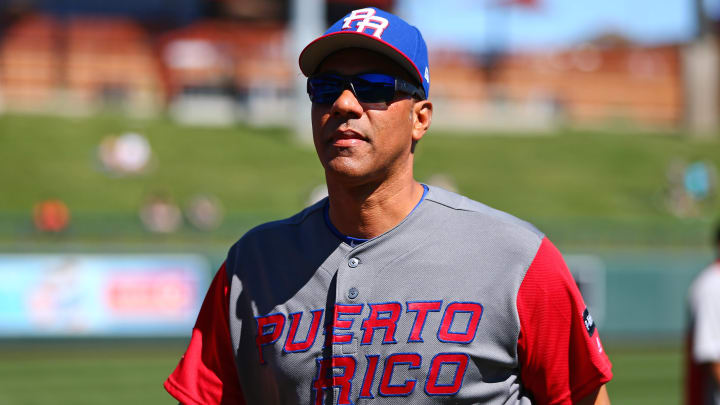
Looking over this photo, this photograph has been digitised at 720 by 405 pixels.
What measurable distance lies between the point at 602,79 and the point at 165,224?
90.1ft

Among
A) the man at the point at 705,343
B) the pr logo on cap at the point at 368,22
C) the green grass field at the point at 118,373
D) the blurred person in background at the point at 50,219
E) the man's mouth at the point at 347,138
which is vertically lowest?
the green grass field at the point at 118,373

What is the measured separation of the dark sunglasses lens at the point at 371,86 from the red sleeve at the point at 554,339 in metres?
0.58

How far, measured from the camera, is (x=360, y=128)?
244 centimetres

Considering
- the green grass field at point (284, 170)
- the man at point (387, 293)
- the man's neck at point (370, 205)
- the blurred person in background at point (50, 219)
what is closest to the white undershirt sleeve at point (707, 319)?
the man at point (387, 293)

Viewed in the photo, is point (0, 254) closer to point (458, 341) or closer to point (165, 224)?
point (165, 224)

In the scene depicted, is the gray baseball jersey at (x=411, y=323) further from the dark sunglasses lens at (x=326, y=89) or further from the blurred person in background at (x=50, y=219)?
the blurred person in background at (x=50, y=219)

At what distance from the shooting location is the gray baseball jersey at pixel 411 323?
2.39 metres

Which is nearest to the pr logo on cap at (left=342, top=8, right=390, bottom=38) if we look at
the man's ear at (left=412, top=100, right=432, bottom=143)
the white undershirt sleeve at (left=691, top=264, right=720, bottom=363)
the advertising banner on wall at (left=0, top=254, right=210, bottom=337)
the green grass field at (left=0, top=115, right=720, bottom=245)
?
the man's ear at (left=412, top=100, right=432, bottom=143)

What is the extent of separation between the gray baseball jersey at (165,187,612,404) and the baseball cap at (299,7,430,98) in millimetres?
408

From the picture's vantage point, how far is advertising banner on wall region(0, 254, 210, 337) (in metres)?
13.1

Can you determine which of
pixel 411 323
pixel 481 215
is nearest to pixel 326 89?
pixel 481 215

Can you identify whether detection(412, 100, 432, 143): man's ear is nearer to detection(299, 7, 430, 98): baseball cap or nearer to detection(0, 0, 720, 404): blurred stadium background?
detection(299, 7, 430, 98): baseball cap

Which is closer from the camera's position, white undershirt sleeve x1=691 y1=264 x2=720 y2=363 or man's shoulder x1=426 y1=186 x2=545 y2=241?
man's shoulder x1=426 y1=186 x2=545 y2=241

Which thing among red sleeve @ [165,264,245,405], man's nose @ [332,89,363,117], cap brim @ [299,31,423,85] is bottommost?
red sleeve @ [165,264,245,405]
